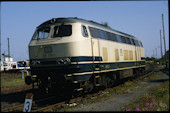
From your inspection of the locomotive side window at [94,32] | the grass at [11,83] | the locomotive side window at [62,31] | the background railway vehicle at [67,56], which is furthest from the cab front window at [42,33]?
the grass at [11,83]

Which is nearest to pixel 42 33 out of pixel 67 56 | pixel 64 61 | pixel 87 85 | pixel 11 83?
pixel 67 56

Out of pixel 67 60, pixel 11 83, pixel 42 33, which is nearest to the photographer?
pixel 67 60

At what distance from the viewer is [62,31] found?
1016cm

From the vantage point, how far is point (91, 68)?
33.6 feet

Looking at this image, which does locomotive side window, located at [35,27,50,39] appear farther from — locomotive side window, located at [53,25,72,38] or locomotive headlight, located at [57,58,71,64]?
locomotive headlight, located at [57,58,71,64]

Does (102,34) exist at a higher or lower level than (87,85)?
higher

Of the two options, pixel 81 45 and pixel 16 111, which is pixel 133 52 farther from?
pixel 16 111

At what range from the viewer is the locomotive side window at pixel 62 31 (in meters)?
10.0

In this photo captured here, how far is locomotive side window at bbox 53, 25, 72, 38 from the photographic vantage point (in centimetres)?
1002

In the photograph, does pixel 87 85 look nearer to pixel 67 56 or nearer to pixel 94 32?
pixel 67 56

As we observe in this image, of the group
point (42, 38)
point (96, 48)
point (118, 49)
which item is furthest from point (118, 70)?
point (42, 38)

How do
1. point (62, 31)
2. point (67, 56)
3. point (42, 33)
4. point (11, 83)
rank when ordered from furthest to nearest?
point (11, 83) → point (42, 33) → point (62, 31) → point (67, 56)

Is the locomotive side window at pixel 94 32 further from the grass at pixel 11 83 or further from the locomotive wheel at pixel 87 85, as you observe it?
the grass at pixel 11 83

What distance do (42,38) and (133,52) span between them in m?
9.68
